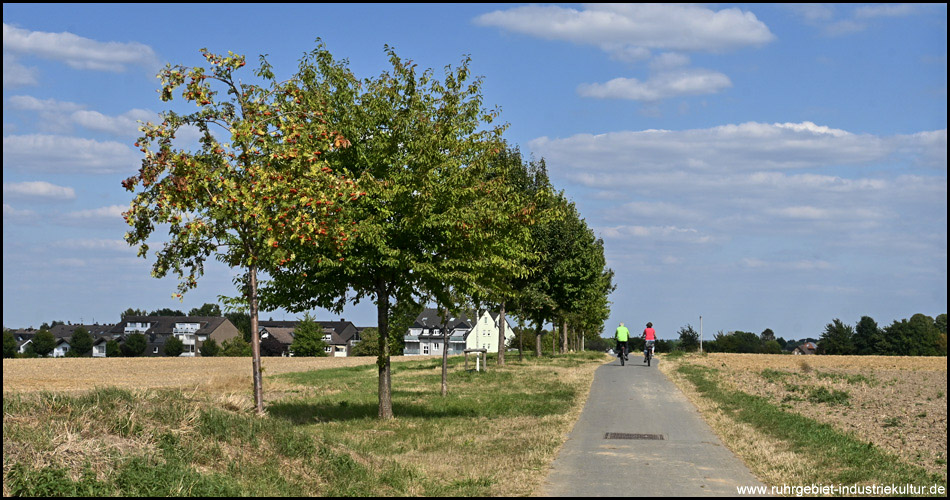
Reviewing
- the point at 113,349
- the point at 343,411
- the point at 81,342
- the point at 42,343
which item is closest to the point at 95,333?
the point at 113,349

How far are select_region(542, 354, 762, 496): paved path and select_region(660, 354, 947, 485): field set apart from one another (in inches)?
15.9

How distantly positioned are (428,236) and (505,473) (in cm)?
755

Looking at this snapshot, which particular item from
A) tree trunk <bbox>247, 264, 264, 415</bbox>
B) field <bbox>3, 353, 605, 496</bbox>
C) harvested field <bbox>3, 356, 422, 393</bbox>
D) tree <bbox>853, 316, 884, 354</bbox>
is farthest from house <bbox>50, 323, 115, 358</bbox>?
field <bbox>3, 353, 605, 496</bbox>

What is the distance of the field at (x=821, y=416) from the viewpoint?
37.3ft

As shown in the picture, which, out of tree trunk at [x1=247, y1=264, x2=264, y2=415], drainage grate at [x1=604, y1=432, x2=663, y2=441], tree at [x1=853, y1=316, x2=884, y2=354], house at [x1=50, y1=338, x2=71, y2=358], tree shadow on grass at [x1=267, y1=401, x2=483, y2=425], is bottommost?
house at [x1=50, y1=338, x2=71, y2=358]

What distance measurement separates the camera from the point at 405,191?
1644 cm

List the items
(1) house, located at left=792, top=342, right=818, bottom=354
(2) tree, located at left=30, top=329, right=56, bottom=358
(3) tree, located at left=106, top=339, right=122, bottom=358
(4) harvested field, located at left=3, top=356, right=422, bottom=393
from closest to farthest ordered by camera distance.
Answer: (4) harvested field, located at left=3, top=356, right=422, bottom=393 → (1) house, located at left=792, top=342, right=818, bottom=354 → (2) tree, located at left=30, top=329, right=56, bottom=358 → (3) tree, located at left=106, top=339, right=122, bottom=358

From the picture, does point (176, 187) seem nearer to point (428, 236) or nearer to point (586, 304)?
point (428, 236)

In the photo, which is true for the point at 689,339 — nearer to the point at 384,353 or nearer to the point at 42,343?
the point at 384,353

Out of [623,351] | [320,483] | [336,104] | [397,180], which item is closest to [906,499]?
[320,483]

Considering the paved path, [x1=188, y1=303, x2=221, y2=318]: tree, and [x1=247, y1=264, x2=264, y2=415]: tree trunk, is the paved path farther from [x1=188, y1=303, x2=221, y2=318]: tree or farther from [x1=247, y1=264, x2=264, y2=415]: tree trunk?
[x1=188, y1=303, x2=221, y2=318]: tree

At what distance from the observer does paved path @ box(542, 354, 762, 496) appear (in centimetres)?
959

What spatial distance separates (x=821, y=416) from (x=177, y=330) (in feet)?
471

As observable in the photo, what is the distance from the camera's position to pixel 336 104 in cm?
1716
